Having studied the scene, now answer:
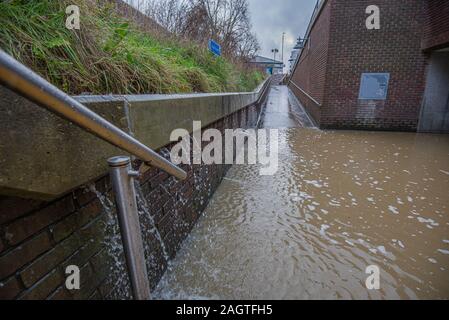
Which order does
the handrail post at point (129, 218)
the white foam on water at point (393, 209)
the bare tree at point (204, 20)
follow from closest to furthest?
1. the handrail post at point (129, 218)
2. the white foam on water at point (393, 209)
3. the bare tree at point (204, 20)

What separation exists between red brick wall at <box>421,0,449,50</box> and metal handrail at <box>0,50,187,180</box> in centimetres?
834

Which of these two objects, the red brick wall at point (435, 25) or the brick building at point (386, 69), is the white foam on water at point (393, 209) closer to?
the red brick wall at point (435, 25)

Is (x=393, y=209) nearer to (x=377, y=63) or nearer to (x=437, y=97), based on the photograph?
(x=377, y=63)

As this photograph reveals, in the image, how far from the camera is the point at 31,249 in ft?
3.22

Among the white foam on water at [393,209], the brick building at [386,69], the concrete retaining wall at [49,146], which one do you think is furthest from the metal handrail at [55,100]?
the brick building at [386,69]

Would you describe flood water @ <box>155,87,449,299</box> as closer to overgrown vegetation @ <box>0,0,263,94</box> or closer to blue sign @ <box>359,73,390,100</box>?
overgrown vegetation @ <box>0,0,263,94</box>

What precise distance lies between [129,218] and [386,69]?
30.2 ft

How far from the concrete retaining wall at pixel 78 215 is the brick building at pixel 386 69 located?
25.6ft

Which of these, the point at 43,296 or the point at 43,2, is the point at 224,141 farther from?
the point at 43,296

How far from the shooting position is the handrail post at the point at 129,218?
1.05 metres

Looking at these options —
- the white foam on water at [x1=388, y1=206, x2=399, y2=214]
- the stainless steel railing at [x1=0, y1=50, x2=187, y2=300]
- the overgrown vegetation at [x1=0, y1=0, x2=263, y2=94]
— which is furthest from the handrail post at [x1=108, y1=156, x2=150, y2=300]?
the white foam on water at [x1=388, y1=206, x2=399, y2=214]

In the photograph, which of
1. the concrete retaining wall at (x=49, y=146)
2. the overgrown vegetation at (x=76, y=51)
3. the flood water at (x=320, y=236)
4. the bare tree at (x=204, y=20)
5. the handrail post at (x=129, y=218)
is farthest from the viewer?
the bare tree at (x=204, y=20)
